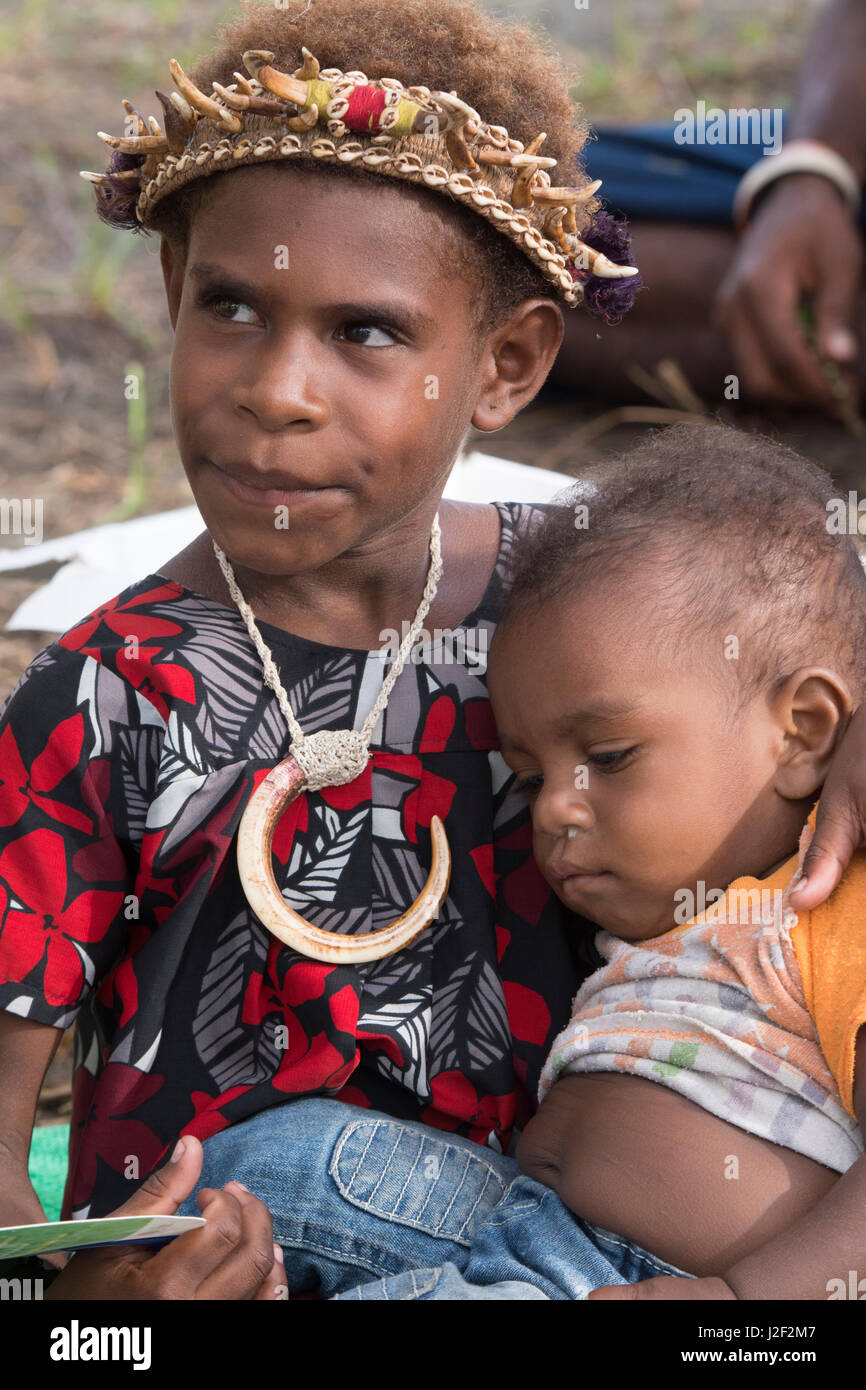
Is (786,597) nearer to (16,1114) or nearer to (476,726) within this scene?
(476,726)

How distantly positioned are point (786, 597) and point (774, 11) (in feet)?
21.8

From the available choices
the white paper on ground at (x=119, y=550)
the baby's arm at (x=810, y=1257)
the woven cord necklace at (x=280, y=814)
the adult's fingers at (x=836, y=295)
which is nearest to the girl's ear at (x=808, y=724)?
the baby's arm at (x=810, y=1257)

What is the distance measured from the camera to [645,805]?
5.72 ft

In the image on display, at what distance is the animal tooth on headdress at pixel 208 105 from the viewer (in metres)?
1.74

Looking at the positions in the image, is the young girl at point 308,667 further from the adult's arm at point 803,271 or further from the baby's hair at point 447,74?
the adult's arm at point 803,271

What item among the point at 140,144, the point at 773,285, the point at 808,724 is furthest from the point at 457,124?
the point at 773,285

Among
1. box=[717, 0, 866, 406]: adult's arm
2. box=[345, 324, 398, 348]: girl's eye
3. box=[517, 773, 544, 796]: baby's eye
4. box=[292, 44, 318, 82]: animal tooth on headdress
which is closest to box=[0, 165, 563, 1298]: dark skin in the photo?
box=[345, 324, 398, 348]: girl's eye

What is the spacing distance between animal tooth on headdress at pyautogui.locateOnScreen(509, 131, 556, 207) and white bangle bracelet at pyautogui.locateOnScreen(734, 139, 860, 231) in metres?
2.85

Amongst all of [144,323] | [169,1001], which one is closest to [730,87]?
[144,323]

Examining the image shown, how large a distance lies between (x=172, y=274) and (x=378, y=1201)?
1145 millimetres

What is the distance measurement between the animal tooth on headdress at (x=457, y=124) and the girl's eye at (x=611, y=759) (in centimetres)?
67

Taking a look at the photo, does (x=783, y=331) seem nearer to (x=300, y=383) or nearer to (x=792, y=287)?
(x=792, y=287)

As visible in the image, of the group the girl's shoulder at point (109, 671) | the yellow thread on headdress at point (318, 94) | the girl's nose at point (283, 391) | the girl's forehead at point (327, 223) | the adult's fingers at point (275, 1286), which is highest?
the yellow thread on headdress at point (318, 94)

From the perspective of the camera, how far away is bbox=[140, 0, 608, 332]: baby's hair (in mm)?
1794
